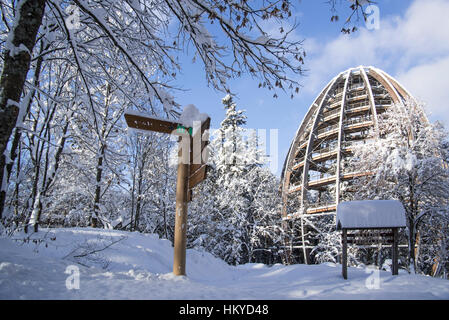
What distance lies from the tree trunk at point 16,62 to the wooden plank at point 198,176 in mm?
2137

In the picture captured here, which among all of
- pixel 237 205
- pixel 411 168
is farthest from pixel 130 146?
pixel 411 168

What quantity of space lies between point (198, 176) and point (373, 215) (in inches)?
187

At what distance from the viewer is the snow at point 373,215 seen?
605cm

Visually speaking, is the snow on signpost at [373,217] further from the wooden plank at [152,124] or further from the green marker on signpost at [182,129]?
the wooden plank at [152,124]

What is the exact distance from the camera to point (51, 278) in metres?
2.61

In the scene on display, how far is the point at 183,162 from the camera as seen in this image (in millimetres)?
3994

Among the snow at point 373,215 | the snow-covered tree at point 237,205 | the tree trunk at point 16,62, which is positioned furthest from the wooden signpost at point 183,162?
the snow-covered tree at point 237,205

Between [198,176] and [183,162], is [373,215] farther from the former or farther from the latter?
[183,162]

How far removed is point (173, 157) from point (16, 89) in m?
14.1

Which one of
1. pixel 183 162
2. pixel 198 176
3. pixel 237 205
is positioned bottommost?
pixel 237 205

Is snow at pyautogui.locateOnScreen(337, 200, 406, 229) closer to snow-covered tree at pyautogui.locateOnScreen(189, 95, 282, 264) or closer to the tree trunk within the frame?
the tree trunk
